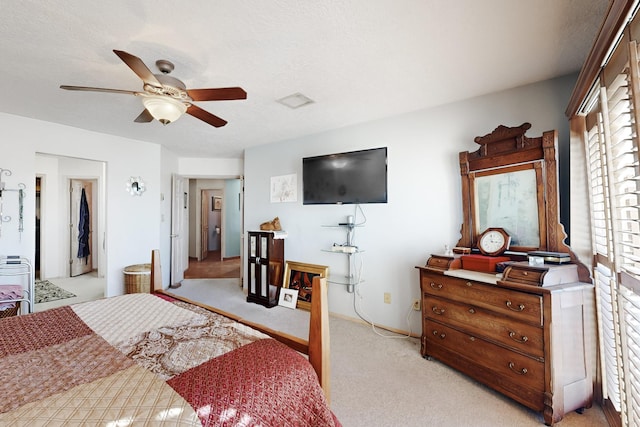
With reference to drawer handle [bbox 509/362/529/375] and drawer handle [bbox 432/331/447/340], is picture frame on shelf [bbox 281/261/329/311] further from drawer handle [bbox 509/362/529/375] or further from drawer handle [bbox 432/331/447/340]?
drawer handle [bbox 509/362/529/375]

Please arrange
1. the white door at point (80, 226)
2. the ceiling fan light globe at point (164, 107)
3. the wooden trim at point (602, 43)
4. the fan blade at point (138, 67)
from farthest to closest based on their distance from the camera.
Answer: the white door at point (80, 226)
the ceiling fan light globe at point (164, 107)
the fan blade at point (138, 67)
the wooden trim at point (602, 43)

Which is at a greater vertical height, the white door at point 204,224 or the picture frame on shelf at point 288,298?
the white door at point 204,224

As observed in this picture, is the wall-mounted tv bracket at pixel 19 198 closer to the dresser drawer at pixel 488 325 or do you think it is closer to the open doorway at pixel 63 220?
the open doorway at pixel 63 220

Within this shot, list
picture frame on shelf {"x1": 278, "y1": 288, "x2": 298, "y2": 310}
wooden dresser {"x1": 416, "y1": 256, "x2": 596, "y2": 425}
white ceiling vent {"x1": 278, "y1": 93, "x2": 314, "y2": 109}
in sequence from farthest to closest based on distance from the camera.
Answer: picture frame on shelf {"x1": 278, "y1": 288, "x2": 298, "y2": 310} < white ceiling vent {"x1": 278, "y1": 93, "x2": 314, "y2": 109} < wooden dresser {"x1": 416, "y1": 256, "x2": 596, "y2": 425}

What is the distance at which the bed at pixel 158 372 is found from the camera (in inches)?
33.0

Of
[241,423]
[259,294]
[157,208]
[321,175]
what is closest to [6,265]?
[157,208]

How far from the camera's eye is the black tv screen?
315cm

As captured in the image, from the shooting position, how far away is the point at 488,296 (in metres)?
1.99

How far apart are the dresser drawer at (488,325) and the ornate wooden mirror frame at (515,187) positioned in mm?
546

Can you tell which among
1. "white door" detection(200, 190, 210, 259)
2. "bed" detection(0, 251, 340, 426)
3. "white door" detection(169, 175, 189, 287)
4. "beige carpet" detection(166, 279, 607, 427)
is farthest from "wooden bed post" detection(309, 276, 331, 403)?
"white door" detection(200, 190, 210, 259)

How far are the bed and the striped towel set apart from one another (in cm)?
174

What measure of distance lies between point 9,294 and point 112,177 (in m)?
Answer: 1.74

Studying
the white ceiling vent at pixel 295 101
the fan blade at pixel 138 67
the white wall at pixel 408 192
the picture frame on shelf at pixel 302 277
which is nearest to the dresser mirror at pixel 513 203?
the white wall at pixel 408 192

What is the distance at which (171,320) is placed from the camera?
1559 mm
